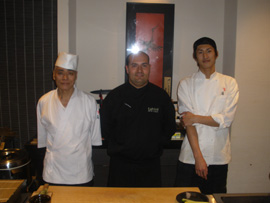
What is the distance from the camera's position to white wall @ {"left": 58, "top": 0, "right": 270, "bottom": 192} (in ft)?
8.34

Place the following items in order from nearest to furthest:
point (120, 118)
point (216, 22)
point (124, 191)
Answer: point (124, 191), point (120, 118), point (216, 22)

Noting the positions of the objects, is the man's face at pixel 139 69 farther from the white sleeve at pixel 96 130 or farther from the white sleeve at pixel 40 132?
the white sleeve at pixel 40 132

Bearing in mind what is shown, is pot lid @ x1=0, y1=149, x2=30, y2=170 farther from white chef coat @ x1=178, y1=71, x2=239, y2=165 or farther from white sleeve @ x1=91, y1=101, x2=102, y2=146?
white chef coat @ x1=178, y1=71, x2=239, y2=165

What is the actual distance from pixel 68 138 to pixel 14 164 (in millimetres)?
665

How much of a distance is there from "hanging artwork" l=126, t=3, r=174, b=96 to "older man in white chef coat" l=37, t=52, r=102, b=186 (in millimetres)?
1195

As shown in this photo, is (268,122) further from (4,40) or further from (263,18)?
(4,40)

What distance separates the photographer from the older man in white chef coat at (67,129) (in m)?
1.66

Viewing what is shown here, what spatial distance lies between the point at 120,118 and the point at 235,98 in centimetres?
91

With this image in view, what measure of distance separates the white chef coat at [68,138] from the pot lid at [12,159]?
0.44 meters

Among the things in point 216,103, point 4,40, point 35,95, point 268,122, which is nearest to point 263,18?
point 268,122

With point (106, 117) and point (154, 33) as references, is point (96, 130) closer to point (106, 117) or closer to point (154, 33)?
point (106, 117)

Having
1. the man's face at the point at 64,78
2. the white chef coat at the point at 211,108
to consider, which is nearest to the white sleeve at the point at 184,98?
the white chef coat at the point at 211,108

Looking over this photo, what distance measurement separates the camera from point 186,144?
1853mm

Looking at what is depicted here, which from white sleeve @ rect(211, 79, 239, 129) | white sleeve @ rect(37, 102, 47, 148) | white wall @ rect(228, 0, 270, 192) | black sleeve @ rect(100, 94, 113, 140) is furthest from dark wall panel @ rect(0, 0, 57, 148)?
white wall @ rect(228, 0, 270, 192)
